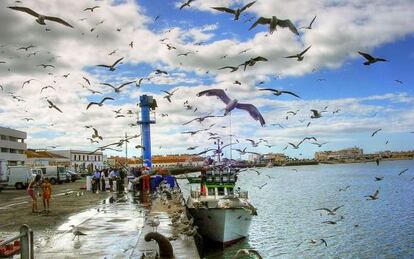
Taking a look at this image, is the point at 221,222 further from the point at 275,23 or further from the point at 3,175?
the point at 3,175

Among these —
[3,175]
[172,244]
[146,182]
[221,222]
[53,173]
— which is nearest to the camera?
[172,244]

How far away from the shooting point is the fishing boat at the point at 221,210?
27872 millimetres

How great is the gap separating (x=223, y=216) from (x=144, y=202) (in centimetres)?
654

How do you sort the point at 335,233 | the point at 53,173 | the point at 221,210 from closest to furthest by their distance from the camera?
the point at 221,210 → the point at 335,233 → the point at 53,173

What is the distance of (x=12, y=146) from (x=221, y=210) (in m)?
94.3

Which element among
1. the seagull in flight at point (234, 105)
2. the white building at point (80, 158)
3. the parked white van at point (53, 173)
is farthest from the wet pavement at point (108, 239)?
the white building at point (80, 158)

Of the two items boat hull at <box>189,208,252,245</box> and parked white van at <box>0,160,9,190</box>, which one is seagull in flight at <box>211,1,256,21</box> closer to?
boat hull at <box>189,208,252,245</box>

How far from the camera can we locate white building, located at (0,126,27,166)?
10397 cm

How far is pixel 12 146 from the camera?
358 ft

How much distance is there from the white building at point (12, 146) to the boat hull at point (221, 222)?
8299 cm

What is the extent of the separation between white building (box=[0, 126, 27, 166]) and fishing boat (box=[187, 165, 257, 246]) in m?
82.1

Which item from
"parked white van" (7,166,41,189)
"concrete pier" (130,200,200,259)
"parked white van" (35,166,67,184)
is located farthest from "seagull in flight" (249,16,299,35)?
"parked white van" (35,166,67,184)

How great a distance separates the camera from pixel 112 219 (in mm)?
22750

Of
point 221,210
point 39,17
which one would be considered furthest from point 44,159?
point 39,17
